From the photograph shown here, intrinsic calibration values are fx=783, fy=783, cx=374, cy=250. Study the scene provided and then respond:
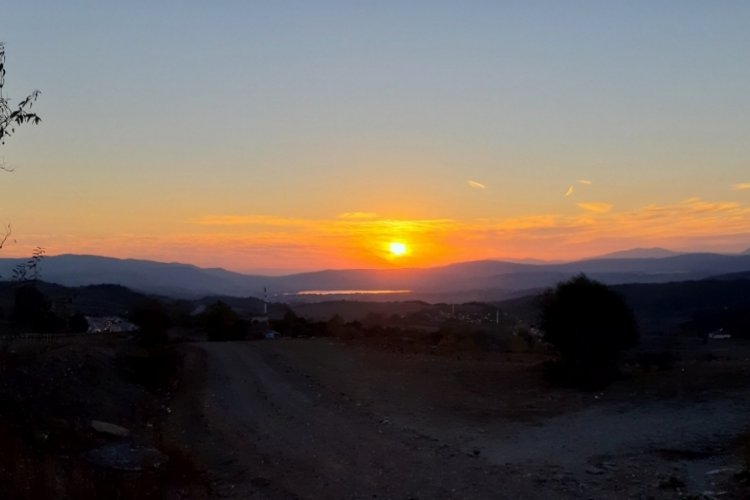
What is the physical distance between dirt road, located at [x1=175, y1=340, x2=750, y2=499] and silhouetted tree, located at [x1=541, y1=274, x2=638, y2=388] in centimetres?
125

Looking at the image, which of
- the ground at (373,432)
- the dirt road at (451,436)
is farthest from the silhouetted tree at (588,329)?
the dirt road at (451,436)

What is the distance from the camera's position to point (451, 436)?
593 inches

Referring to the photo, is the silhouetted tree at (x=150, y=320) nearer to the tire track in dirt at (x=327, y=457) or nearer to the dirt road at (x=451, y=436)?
the dirt road at (x=451, y=436)

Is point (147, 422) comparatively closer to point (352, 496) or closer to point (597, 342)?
point (352, 496)

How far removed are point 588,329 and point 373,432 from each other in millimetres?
9116

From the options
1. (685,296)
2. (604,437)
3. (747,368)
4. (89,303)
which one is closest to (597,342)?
(747,368)

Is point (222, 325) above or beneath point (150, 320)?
beneath

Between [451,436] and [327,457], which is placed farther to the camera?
[451,436]

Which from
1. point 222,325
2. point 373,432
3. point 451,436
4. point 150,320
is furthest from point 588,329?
point 222,325

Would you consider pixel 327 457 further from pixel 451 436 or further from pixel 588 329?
pixel 588 329

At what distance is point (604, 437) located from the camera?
47.6 ft

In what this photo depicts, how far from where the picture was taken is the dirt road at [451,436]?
1110cm

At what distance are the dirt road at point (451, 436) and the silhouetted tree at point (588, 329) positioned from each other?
49.3 inches

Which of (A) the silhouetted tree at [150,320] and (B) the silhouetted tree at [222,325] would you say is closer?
(A) the silhouetted tree at [150,320]
